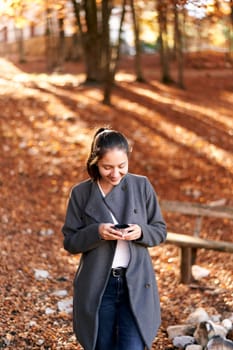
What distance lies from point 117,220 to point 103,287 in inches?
13.7

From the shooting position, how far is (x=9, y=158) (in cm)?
990

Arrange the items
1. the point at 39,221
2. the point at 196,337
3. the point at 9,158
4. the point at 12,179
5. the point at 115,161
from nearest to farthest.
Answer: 1. the point at 115,161
2. the point at 196,337
3. the point at 39,221
4. the point at 12,179
5. the point at 9,158

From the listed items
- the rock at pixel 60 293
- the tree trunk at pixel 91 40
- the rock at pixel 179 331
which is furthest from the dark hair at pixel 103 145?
the tree trunk at pixel 91 40

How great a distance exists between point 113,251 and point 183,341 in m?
2.02

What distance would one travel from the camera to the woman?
3275mm

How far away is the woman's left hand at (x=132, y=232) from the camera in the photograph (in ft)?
10.3

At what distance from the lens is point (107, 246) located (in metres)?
3.32

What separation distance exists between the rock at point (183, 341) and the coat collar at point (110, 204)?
204 cm

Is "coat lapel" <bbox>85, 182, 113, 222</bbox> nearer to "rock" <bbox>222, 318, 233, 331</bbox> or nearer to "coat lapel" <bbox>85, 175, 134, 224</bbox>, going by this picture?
"coat lapel" <bbox>85, 175, 134, 224</bbox>

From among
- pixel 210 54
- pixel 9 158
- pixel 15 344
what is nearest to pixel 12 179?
pixel 9 158

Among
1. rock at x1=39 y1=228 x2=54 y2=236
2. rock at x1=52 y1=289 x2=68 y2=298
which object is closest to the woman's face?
rock at x1=52 y1=289 x2=68 y2=298

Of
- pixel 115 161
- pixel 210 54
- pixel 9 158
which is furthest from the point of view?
pixel 210 54

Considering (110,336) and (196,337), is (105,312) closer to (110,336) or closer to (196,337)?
(110,336)

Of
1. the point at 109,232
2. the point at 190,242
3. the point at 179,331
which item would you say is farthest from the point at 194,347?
the point at 109,232
